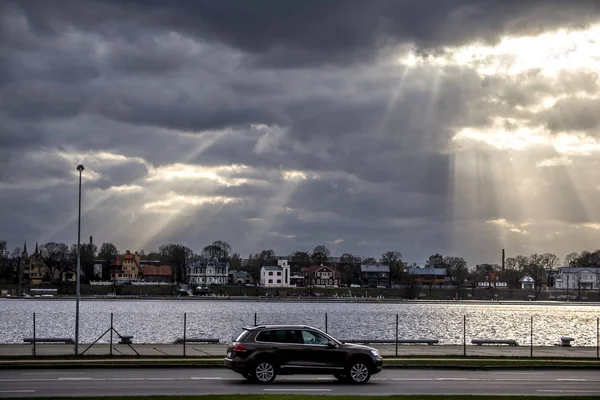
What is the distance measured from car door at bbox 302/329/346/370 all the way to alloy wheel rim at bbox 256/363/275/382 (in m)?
1.38

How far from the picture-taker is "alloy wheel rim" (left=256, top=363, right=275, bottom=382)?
32.5 meters

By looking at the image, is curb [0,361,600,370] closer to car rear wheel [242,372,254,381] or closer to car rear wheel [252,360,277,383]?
car rear wheel [242,372,254,381]

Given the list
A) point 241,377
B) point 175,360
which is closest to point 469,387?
point 241,377

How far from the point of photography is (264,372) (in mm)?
32594

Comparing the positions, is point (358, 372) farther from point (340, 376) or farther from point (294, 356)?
point (294, 356)

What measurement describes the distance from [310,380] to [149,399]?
31.9 feet

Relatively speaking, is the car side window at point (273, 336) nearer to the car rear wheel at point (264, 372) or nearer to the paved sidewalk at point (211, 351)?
the car rear wheel at point (264, 372)

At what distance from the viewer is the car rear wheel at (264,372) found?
3253cm

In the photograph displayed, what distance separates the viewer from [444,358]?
150 feet

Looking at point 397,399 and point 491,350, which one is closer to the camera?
point 397,399

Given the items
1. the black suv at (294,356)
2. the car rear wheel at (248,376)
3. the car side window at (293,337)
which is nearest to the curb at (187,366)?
the car rear wheel at (248,376)

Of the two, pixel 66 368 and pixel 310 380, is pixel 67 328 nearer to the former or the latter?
pixel 66 368

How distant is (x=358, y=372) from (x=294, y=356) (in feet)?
8.67

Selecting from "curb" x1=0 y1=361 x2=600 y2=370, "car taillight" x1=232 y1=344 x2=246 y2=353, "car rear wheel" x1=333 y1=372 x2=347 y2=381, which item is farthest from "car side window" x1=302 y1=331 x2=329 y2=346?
"curb" x1=0 y1=361 x2=600 y2=370
